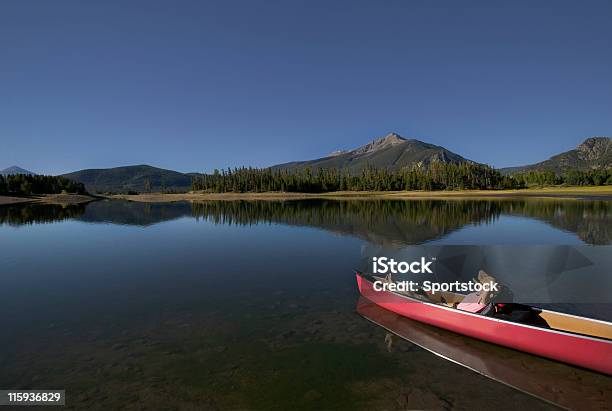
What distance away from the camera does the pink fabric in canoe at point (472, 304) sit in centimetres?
1358

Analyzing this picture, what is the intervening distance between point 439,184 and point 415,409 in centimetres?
19941

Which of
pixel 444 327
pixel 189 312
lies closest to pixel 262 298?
pixel 189 312

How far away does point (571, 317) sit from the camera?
12.5m

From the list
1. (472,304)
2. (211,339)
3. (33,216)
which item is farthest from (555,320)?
(33,216)

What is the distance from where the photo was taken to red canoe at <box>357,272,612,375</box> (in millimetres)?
10852

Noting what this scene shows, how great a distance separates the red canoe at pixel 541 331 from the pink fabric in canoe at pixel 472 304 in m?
0.63

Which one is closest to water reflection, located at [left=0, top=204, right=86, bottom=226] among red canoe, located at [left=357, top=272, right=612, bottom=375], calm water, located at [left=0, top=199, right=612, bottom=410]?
calm water, located at [left=0, top=199, right=612, bottom=410]

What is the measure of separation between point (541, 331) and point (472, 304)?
262 centimetres

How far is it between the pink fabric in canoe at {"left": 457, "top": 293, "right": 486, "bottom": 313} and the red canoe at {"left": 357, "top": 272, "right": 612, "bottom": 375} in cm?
63

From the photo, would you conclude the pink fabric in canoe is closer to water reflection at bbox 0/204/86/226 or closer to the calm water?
the calm water

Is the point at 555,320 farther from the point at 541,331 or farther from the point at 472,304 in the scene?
the point at 472,304

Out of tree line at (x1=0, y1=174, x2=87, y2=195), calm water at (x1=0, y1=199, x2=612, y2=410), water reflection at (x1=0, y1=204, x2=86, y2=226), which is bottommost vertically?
calm water at (x1=0, y1=199, x2=612, y2=410)

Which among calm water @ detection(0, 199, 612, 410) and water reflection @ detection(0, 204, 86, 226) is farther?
water reflection @ detection(0, 204, 86, 226)

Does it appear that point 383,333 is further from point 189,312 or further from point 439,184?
point 439,184
